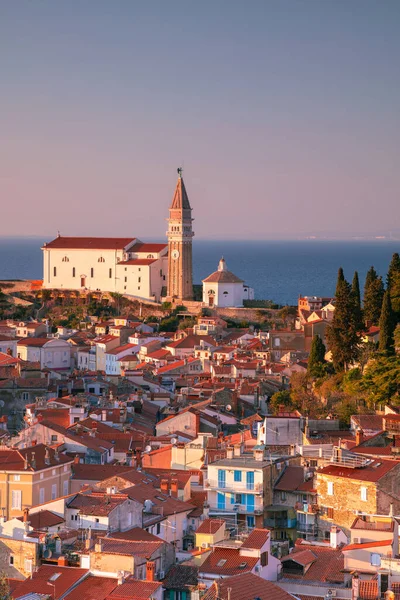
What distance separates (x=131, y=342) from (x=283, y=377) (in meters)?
18.3

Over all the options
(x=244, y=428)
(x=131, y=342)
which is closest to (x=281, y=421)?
(x=244, y=428)

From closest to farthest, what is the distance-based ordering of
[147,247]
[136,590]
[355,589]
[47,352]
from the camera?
1. [136,590]
2. [355,589]
3. [47,352]
4. [147,247]

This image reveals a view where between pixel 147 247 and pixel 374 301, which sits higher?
pixel 147 247

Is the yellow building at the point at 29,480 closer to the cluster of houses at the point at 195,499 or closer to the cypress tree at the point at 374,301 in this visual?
the cluster of houses at the point at 195,499

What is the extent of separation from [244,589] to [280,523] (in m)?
8.20

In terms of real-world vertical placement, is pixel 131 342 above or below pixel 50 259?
below

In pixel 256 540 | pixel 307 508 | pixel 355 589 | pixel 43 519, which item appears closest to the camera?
pixel 355 589

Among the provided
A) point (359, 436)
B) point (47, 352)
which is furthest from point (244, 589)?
point (47, 352)

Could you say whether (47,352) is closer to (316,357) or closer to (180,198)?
(316,357)

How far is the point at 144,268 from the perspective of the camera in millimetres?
88000

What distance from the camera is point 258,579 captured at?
2175 centimetres

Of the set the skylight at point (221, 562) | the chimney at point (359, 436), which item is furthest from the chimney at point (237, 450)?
the skylight at point (221, 562)

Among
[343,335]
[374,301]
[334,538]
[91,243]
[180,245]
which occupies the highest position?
[91,243]

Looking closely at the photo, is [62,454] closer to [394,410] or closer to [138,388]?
[394,410]
